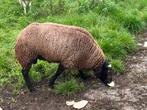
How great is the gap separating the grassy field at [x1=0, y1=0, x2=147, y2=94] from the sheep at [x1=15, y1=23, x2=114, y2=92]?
0.48 m

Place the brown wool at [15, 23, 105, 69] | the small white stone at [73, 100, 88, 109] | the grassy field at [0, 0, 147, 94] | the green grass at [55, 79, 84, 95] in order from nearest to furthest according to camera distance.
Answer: the small white stone at [73, 100, 88, 109] < the brown wool at [15, 23, 105, 69] < the green grass at [55, 79, 84, 95] < the grassy field at [0, 0, 147, 94]

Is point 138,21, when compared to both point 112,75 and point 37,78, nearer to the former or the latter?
point 112,75

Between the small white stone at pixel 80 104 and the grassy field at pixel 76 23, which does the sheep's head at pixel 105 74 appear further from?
the small white stone at pixel 80 104

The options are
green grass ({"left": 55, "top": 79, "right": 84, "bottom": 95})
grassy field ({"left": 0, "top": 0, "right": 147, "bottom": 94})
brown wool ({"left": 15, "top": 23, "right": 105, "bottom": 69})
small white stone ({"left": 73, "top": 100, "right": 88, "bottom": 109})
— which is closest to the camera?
small white stone ({"left": 73, "top": 100, "right": 88, "bottom": 109})

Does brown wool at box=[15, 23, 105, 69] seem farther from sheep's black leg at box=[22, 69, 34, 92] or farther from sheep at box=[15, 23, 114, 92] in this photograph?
sheep's black leg at box=[22, 69, 34, 92]

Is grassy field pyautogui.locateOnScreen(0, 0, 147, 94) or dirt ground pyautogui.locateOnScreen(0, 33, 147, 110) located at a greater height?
grassy field pyautogui.locateOnScreen(0, 0, 147, 94)

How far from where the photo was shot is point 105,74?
7.02m

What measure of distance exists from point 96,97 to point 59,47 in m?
1.04

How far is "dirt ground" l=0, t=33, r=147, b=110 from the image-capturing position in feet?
21.7

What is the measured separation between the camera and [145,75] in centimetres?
755

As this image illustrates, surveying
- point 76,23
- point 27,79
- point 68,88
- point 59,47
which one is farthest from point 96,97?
point 76,23

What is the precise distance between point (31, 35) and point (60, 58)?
0.61 meters

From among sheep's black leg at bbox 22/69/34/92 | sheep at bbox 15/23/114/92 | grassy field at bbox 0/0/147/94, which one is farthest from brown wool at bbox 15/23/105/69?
grassy field at bbox 0/0/147/94

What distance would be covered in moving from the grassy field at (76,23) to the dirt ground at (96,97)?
19cm
